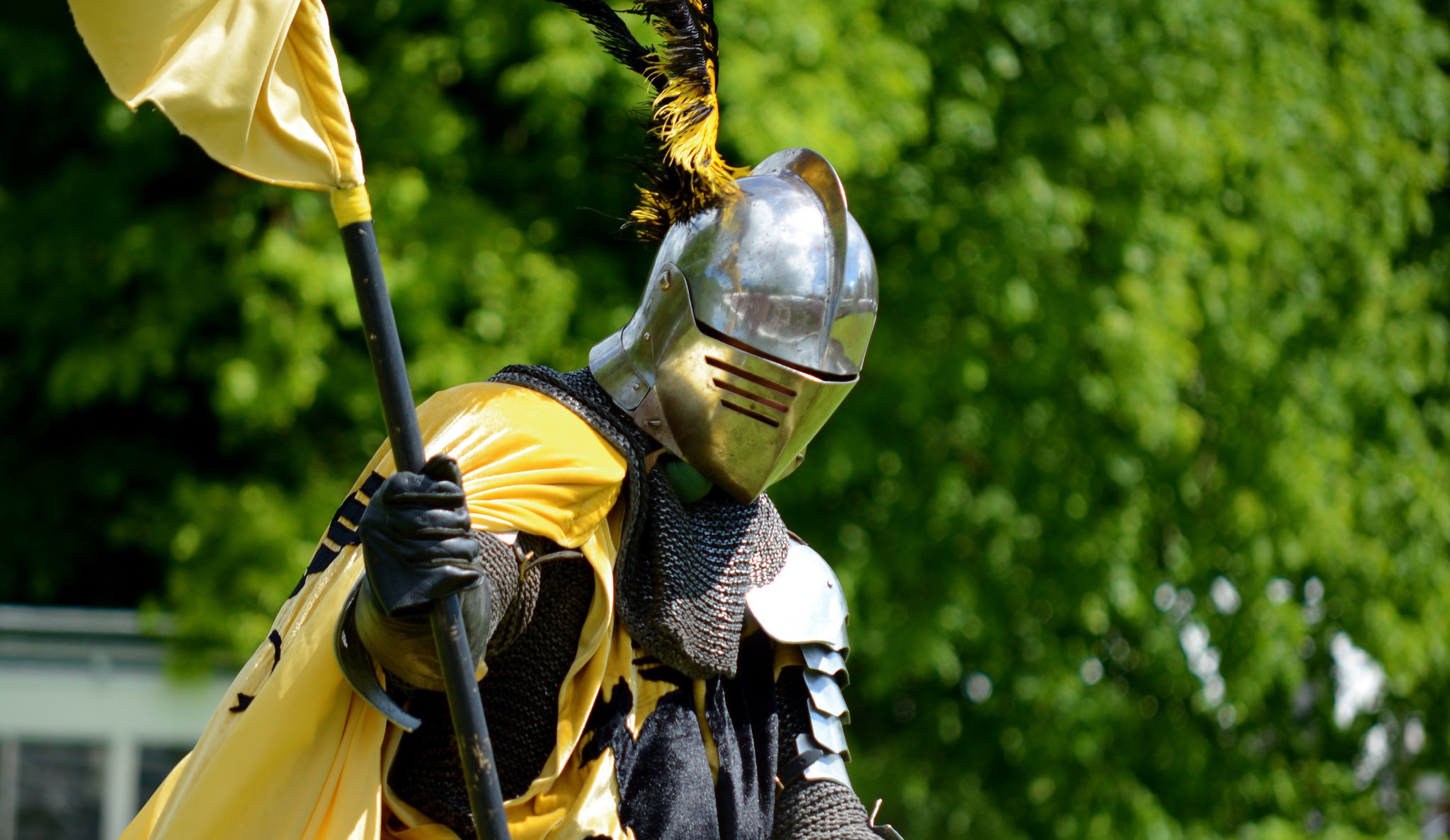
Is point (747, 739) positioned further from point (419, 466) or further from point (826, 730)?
point (419, 466)

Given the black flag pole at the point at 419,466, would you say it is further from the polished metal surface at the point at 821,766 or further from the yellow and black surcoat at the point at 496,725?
the polished metal surface at the point at 821,766

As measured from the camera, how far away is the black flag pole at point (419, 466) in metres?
2.23

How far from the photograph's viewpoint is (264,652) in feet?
9.07

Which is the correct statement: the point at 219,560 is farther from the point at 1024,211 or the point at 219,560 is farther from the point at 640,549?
the point at 640,549

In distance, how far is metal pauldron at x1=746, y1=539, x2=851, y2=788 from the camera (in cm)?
317

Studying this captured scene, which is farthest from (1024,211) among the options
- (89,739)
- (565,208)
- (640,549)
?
(640,549)

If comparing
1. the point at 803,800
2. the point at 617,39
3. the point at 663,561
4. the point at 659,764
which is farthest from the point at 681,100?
the point at 803,800

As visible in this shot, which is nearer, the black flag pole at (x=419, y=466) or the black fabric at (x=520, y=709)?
the black flag pole at (x=419, y=466)

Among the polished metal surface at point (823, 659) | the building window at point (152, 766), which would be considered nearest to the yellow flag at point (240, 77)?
the polished metal surface at point (823, 659)

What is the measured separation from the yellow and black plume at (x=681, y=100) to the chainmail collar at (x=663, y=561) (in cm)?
36

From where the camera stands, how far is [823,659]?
10.6ft

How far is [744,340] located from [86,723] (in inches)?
188

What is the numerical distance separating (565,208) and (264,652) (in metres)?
4.74

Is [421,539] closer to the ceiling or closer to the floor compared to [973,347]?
closer to the ceiling
